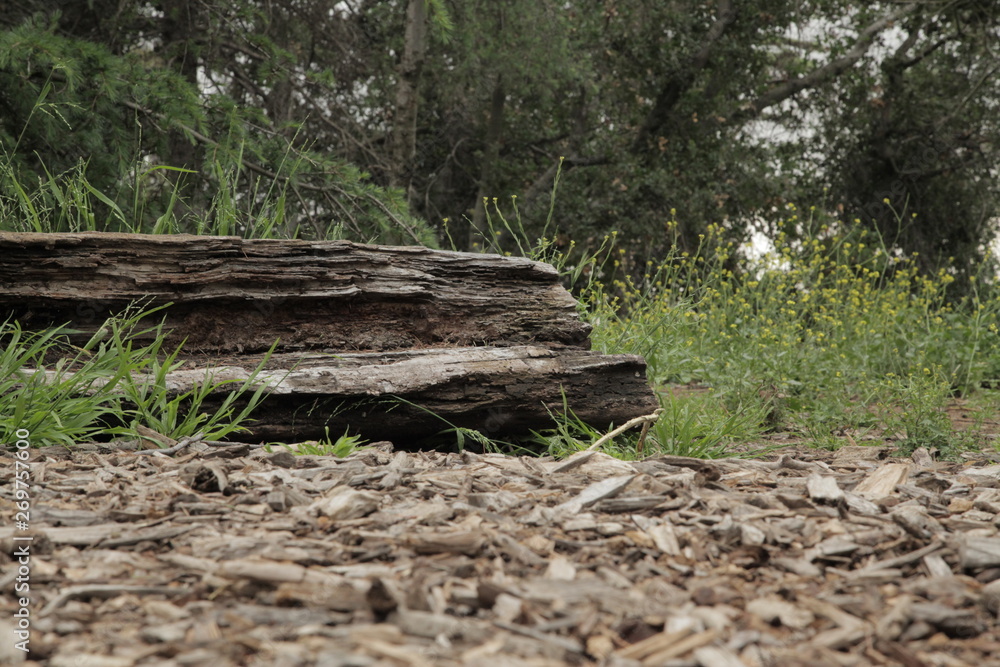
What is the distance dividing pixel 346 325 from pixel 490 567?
1.97 m

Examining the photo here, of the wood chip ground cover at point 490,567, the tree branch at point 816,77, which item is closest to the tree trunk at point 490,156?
the tree branch at point 816,77

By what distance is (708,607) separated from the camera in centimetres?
149

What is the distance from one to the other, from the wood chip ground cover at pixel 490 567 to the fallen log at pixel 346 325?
2.17ft

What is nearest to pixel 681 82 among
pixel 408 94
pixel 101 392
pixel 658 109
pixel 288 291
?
pixel 658 109

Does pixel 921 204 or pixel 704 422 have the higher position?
pixel 921 204

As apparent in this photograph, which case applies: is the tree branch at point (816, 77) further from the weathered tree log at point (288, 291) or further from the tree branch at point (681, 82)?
the weathered tree log at point (288, 291)

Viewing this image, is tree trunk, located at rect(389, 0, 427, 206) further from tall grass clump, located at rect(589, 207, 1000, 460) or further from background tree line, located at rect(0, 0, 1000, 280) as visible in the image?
tall grass clump, located at rect(589, 207, 1000, 460)

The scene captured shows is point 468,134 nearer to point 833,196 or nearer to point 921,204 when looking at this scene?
point 833,196

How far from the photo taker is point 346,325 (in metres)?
3.45

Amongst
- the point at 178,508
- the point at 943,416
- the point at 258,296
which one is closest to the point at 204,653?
the point at 178,508

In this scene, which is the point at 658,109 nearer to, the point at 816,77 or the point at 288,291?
the point at 816,77

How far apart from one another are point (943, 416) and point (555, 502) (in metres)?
2.68

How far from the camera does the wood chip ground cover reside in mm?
1333

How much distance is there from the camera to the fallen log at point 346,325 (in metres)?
3.15
